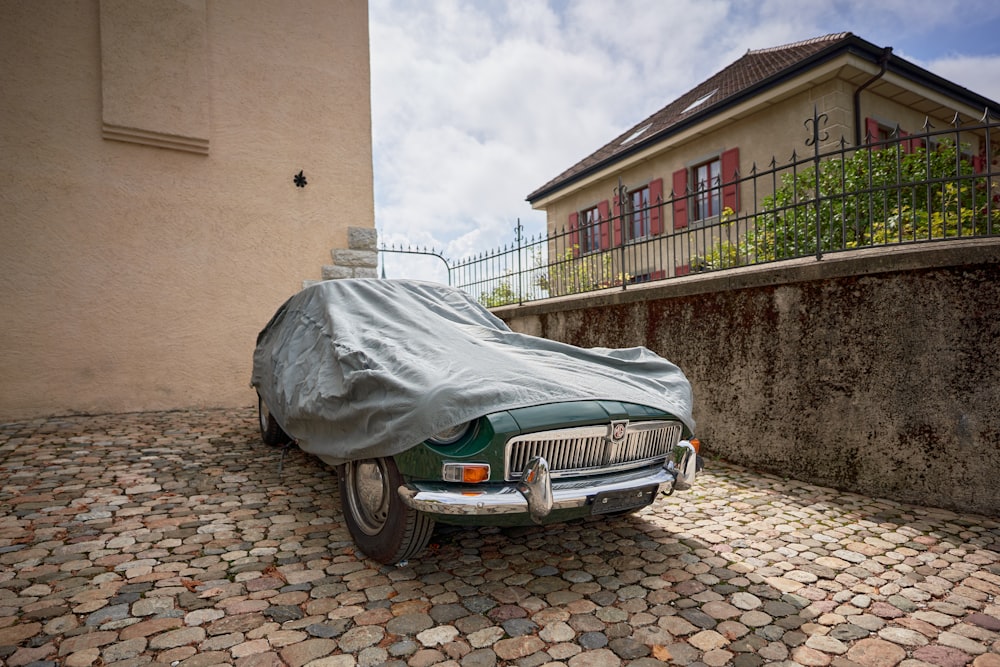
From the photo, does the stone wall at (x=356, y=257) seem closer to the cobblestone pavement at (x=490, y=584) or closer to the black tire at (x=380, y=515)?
the cobblestone pavement at (x=490, y=584)

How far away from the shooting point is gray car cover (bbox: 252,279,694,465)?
8.16 feet

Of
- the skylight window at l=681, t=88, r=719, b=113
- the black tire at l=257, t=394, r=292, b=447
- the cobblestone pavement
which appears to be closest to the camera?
the cobblestone pavement

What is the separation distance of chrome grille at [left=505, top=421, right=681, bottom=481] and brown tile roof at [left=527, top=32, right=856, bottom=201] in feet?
35.6

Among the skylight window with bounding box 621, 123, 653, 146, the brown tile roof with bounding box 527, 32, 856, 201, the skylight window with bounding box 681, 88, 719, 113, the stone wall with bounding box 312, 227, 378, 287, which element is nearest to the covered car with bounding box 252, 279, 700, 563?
the stone wall with bounding box 312, 227, 378, 287

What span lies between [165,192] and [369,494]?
6622mm

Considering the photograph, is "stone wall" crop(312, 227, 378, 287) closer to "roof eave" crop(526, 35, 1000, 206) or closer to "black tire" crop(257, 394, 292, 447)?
"black tire" crop(257, 394, 292, 447)

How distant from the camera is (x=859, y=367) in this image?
13.5 ft

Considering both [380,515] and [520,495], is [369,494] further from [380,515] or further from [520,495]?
[520,495]

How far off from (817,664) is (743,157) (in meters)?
12.4

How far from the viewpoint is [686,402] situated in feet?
10.3

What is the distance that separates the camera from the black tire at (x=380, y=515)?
257 cm

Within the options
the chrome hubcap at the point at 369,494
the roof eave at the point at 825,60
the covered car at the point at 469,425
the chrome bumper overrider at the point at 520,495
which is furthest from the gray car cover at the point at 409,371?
the roof eave at the point at 825,60

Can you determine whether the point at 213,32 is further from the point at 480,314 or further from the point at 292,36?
the point at 480,314

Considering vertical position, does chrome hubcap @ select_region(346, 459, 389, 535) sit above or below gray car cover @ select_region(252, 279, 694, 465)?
below
